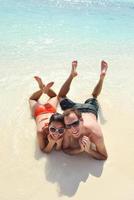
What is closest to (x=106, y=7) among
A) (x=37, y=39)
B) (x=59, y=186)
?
(x=37, y=39)

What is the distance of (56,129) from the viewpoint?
14.2ft

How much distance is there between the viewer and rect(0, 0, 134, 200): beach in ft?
13.6

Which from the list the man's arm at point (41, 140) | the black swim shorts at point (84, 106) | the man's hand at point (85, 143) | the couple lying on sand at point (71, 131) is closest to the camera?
the couple lying on sand at point (71, 131)

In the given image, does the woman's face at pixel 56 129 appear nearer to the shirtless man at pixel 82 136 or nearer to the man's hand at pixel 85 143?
the shirtless man at pixel 82 136

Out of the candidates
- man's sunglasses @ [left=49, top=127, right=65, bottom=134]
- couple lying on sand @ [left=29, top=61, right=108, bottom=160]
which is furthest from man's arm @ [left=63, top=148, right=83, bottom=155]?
man's sunglasses @ [left=49, top=127, right=65, bottom=134]

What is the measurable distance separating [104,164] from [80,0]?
15794mm

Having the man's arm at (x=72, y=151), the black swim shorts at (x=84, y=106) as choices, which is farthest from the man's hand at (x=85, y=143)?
the black swim shorts at (x=84, y=106)

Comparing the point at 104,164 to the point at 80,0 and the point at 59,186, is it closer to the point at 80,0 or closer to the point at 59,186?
the point at 59,186

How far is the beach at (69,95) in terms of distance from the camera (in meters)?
4.14

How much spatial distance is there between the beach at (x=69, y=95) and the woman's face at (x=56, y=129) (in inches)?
15.4

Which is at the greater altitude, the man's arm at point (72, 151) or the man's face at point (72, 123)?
the man's face at point (72, 123)

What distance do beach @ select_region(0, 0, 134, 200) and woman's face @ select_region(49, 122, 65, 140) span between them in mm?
391

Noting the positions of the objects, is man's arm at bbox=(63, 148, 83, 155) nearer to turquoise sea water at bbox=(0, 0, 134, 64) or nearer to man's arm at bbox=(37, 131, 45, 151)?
man's arm at bbox=(37, 131, 45, 151)

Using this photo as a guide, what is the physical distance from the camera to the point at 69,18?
44.0 ft
